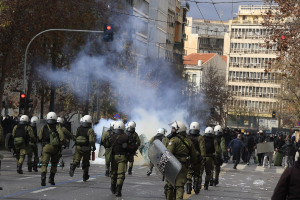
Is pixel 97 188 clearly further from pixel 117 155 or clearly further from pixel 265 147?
Answer: pixel 265 147

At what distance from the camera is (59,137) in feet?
58.2

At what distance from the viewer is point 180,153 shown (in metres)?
13.2

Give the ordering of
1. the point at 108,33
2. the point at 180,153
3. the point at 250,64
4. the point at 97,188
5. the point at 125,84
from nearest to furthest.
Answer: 1. the point at 180,153
2. the point at 97,188
3. the point at 108,33
4. the point at 125,84
5. the point at 250,64

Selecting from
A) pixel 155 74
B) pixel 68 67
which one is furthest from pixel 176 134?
pixel 155 74

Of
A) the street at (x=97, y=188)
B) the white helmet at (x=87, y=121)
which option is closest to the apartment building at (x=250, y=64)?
the street at (x=97, y=188)

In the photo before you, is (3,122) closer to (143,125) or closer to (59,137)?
(143,125)

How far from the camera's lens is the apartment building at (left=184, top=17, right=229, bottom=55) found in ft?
530

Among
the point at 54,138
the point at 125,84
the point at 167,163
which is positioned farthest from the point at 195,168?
the point at 125,84

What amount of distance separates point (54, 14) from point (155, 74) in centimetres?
3555

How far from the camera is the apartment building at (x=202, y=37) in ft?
530

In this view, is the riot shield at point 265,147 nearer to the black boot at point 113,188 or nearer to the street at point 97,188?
the street at point 97,188

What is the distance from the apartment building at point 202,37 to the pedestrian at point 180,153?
14580cm

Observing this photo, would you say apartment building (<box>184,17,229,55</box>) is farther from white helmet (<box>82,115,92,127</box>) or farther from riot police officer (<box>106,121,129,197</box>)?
riot police officer (<box>106,121,129,197</box>)

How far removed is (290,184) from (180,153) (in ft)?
19.7
